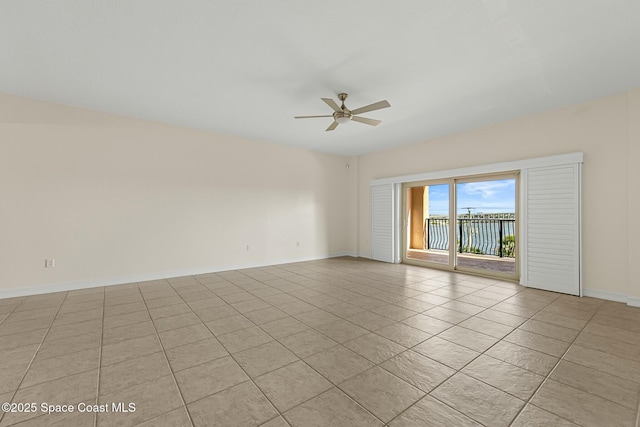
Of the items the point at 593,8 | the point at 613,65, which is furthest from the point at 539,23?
the point at 613,65

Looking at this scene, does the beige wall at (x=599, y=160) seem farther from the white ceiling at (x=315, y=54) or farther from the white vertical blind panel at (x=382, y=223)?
the white vertical blind panel at (x=382, y=223)

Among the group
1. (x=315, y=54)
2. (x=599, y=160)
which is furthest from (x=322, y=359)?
(x=599, y=160)

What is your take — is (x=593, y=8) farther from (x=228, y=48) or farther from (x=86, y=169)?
(x=86, y=169)

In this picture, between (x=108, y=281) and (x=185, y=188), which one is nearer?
(x=108, y=281)

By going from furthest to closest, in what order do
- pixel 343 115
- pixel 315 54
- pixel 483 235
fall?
1. pixel 483 235
2. pixel 343 115
3. pixel 315 54

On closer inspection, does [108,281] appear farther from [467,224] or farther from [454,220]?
[467,224]

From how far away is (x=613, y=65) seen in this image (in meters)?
2.93

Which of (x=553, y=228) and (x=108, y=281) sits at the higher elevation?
(x=553, y=228)

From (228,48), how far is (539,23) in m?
2.81

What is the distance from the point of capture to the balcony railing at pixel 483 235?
6262mm

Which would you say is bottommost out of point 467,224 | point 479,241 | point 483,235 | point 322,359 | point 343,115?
point 322,359

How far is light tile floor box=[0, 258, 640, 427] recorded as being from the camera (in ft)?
5.21

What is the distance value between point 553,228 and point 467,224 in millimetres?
2697

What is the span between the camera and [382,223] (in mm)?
6703
